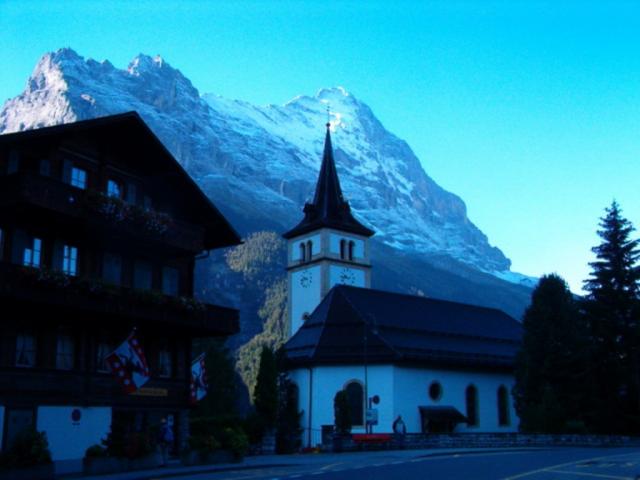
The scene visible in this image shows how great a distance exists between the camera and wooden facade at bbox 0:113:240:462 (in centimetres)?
2623

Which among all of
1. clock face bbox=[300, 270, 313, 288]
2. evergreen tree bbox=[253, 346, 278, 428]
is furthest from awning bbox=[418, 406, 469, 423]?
clock face bbox=[300, 270, 313, 288]

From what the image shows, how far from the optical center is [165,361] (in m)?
33.4

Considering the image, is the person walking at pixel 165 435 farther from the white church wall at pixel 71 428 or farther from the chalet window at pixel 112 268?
the chalet window at pixel 112 268

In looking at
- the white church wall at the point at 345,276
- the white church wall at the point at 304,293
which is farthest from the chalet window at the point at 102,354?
the white church wall at the point at 345,276

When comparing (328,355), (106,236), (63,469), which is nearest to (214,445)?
(63,469)

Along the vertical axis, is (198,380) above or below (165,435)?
above

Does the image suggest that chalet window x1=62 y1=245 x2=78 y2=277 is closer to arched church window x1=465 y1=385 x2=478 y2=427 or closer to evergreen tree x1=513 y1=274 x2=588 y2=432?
evergreen tree x1=513 y1=274 x2=588 y2=432

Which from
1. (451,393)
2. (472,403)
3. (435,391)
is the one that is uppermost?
(435,391)

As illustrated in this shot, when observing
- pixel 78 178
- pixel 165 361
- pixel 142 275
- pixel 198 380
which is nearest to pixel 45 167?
pixel 78 178

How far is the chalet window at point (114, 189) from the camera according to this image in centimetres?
3188

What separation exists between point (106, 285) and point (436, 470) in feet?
43.6

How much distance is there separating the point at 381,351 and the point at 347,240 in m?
19.0

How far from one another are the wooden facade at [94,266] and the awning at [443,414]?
20299 millimetres

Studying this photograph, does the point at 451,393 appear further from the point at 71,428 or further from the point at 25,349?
the point at 25,349
